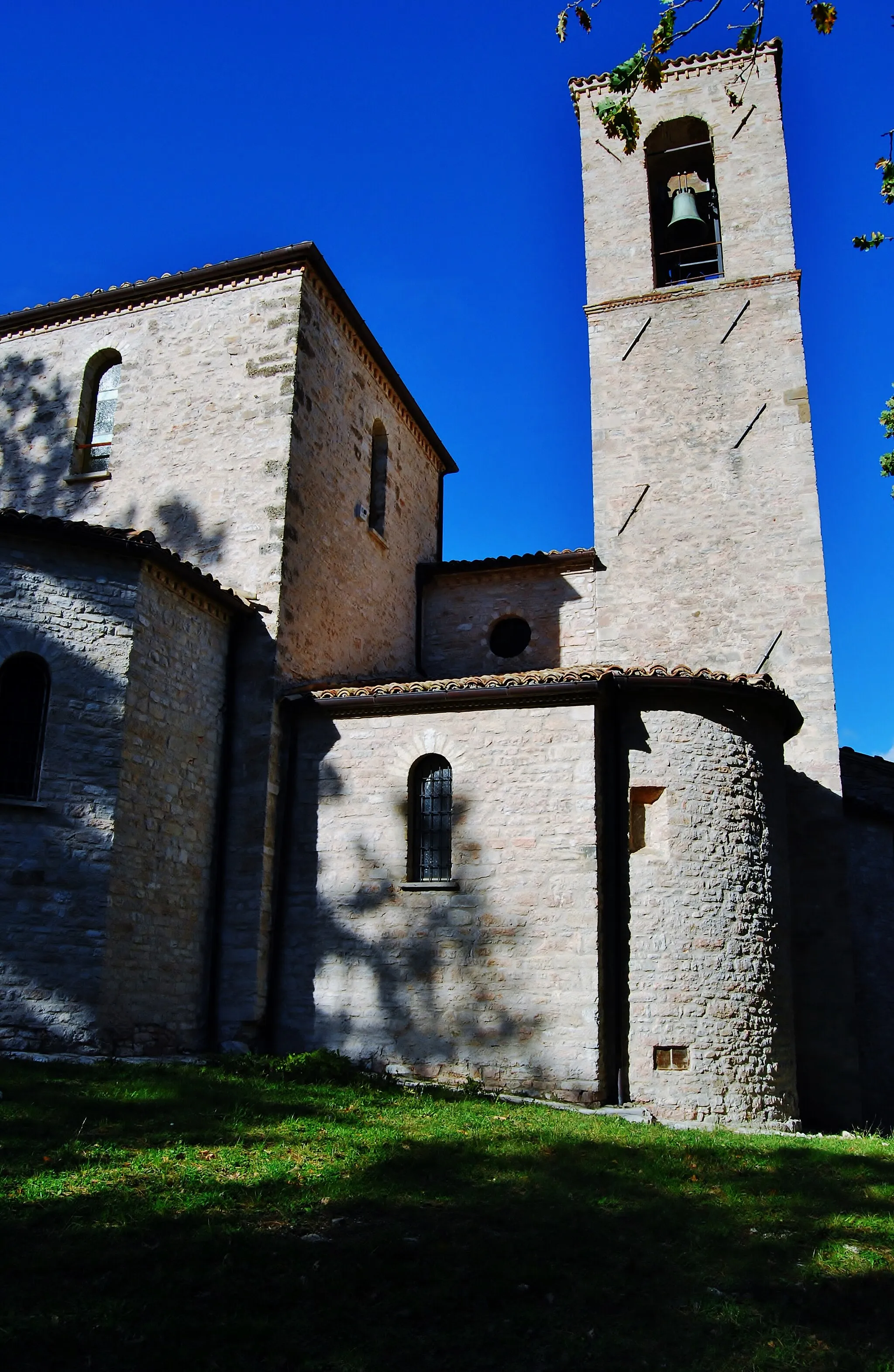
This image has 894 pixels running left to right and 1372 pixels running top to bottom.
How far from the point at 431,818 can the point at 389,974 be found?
1743mm

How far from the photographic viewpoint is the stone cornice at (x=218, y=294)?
13727 mm

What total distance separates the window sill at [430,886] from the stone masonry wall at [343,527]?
9.99 feet

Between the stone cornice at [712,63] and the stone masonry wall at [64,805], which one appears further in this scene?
the stone cornice at [712,63]

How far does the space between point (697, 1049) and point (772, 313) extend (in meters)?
11.0

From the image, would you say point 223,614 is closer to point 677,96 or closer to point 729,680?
point 729,680

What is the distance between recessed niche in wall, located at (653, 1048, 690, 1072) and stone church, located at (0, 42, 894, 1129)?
0.02 m

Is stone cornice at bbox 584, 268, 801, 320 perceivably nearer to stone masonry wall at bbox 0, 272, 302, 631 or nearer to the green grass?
stone masonry wall at bbox 0, 272, 302, 631

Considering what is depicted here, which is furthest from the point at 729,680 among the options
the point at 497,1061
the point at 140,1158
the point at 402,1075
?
the point at 140,1158


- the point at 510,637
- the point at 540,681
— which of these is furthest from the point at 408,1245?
the point at 510,637

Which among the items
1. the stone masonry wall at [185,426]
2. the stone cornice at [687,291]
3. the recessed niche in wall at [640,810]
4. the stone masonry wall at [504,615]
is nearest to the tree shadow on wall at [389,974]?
the recessed niche in wall at [640,810]

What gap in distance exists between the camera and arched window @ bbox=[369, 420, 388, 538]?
16.0 meters

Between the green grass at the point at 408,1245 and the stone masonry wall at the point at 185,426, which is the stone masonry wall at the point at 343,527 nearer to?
the stone masonry wall at the point at 185,426

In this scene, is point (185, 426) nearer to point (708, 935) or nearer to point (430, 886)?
point (430, 886)

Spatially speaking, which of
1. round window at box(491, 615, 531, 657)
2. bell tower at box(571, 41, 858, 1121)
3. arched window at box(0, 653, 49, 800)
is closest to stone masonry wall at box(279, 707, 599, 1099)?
arched window at box(0, 653, 49, 800)
